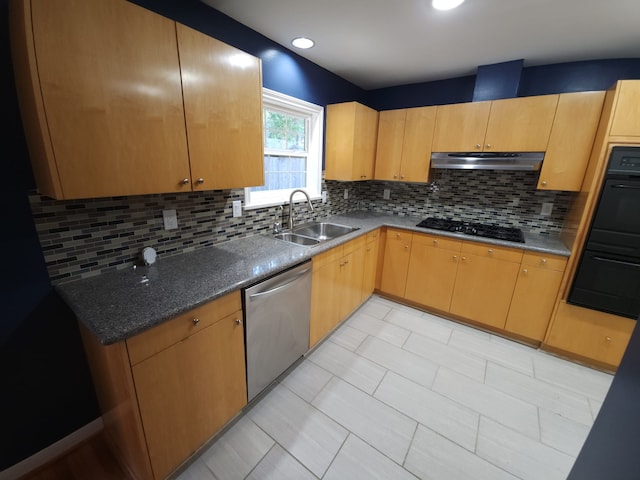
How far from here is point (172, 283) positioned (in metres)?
1.32

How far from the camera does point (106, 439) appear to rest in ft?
4.84

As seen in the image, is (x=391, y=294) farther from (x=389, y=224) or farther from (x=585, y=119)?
(x=585, y=119)

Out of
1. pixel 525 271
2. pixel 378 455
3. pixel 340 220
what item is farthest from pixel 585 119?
pixel 378 455

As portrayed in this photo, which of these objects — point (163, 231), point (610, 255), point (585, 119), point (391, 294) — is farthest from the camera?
point (391, 294)

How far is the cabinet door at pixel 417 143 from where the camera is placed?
8.95 ft

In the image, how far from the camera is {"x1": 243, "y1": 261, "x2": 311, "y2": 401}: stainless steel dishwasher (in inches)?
59.2

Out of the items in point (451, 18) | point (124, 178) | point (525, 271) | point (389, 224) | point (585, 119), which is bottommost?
point (525, 271)

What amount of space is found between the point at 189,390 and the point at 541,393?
92.5 inches

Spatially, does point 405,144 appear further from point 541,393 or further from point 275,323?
point 541,393

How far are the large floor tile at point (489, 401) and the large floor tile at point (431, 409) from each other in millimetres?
77

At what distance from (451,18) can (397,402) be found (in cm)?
258

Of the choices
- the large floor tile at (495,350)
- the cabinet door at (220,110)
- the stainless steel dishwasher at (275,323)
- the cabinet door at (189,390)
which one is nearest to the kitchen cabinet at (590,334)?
the large floor tile at (495,350)

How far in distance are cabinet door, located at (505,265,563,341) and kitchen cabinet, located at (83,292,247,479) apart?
93.7 inches

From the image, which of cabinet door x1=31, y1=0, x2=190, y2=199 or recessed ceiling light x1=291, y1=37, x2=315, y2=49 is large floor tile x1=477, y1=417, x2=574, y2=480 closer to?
cabinet door x1=31, y1=0, x2=190, y2=199
